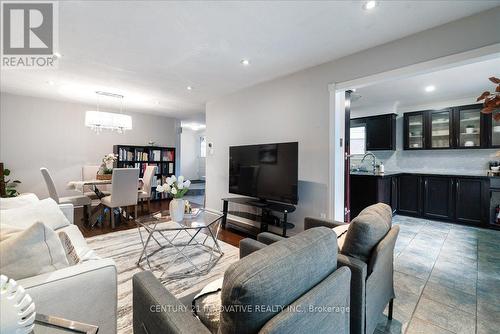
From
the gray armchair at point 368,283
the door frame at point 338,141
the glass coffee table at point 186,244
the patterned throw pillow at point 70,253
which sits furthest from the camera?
the door frame at point 338,141

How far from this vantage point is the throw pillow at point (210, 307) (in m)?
0.88

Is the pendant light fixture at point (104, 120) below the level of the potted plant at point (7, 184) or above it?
above

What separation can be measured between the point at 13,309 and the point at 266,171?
2858 millimetres

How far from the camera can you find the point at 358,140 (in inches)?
219

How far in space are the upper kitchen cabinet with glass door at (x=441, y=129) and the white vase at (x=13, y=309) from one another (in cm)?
604

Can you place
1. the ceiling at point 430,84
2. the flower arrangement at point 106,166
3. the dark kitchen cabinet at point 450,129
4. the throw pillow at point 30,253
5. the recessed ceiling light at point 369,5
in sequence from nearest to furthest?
the throw pillow at point 30,253 < the recessed ceiling light at point 369,5 < the ceiling at point 430,84 < the dark kitchen cabinet at point 450,129 < the flower arrangement at point 106,166

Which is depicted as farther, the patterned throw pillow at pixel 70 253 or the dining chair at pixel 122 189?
the dining chair at pixel 122 189

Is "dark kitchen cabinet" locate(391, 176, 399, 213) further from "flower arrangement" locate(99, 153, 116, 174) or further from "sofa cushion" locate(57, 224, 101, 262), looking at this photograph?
"flower arrangement" locate(99, 153, 116, 174)

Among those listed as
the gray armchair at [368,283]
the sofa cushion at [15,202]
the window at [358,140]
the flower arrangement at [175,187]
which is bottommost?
the gray armchair at [368,283]

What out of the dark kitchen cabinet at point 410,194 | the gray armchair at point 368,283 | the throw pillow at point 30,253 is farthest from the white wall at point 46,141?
the dark kitchen cabinet at point 410,194

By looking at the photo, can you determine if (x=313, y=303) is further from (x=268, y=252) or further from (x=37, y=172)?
(x=37, y=172)

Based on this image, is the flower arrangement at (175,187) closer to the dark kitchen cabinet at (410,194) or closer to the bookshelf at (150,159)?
the bookshelf at (150,159)

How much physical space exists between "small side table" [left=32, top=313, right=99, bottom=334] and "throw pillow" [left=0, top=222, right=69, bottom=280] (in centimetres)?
27

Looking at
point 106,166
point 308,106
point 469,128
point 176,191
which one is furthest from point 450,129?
point 106,166
